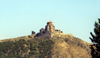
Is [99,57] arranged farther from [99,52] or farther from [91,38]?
[91,38]

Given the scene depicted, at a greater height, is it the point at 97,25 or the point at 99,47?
the point at 97,25

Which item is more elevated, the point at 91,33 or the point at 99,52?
the point at 91,33

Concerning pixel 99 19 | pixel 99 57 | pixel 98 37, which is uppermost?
pixel 99 19

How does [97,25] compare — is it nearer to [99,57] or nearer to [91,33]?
[91,33]

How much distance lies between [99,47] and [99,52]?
1034mm

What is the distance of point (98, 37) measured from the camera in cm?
4600

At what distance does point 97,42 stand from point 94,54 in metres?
2.58

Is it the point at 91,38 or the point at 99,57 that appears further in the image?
the point at 91,38

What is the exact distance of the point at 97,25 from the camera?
4672 cm

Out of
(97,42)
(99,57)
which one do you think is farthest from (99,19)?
(99,57)

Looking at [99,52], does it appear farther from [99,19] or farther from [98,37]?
[99,19]

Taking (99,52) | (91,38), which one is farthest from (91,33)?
(99,52)

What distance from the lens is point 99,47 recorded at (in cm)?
4506

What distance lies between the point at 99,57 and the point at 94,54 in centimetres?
131
